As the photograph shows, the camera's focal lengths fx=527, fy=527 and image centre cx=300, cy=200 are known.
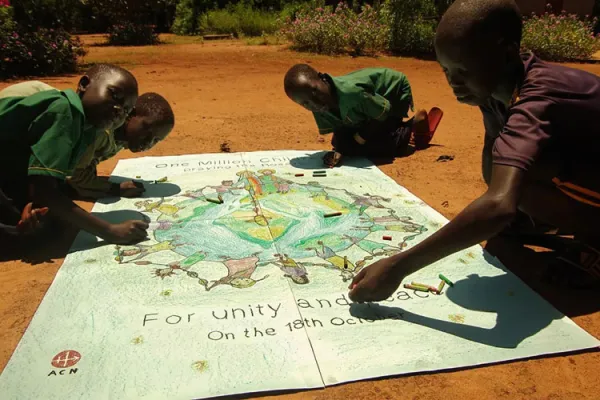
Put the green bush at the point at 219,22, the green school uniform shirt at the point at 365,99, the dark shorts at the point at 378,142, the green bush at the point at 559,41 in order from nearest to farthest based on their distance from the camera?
the green school uniform shirt at the point at 365,99, the dark shorts at the point at 378,142, the green bush at the point at 559,41, the green bush at the point at 219,22

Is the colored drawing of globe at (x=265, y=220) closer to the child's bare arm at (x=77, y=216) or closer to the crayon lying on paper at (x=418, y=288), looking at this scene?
the child's bare arm at (x=77, y=216)

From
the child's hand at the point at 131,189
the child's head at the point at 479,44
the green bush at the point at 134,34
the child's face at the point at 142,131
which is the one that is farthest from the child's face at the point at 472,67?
the green bush at the point at 134,34

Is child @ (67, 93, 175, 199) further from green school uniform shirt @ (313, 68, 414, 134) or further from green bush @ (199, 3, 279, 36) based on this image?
green bush @ (199, 3, 279, 36)

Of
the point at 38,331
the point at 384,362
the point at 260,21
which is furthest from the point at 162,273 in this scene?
the point at 260,21

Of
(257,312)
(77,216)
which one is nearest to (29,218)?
(77,216)

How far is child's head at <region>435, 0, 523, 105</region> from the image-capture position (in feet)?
6.22

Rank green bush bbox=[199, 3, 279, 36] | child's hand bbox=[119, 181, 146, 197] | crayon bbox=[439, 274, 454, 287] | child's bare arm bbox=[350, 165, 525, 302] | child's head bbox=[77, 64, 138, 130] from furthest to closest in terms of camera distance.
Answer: green bush bbox=[199, 3, 279, 36] → child's hand bbox=[119, 181, 146, 197] → child's head bbox=[77, 64, 138, 130] → crayon bbox=[439, 274, 454, 287] → child's bare arm bbox=[350, 165, 525, 302]

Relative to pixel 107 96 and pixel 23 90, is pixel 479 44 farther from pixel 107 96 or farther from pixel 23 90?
pixel 23 90

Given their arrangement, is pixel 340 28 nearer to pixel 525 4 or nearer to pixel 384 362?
pixel 525 4

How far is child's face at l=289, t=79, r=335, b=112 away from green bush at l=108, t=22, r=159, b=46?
39.2 feet

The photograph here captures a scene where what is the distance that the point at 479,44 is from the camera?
1.91 m

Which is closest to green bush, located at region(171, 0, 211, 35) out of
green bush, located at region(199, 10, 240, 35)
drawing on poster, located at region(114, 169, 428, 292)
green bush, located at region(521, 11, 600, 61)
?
green bush, located at region(199, 10, 240, 35)

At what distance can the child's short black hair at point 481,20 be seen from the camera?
1890mm

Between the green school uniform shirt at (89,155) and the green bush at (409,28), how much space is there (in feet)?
34.3
